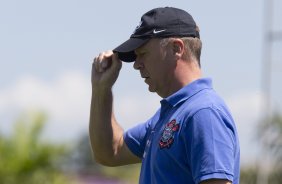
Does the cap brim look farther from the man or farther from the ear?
the ear

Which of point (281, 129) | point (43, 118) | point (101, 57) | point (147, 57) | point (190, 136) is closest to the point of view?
point (190, 136)

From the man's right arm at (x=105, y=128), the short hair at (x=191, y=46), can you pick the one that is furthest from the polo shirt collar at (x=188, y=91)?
the man's right arm at (x=105, y=128)

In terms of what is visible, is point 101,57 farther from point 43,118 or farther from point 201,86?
point 43,118

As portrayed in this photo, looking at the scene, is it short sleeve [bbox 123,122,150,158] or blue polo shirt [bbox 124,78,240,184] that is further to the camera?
short sleeve [bbox 123,122,150,158]

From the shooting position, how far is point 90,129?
6.04 meters

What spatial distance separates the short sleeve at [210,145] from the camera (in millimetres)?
4879

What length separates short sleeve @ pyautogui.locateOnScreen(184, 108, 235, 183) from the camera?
192 inches

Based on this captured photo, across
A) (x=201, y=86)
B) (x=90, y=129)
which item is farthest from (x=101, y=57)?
(x=201, y=86)

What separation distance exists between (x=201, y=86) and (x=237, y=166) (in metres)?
0.42

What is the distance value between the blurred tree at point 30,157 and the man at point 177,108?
Result: 11.5 meters

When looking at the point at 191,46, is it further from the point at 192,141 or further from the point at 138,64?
the point at 192,141

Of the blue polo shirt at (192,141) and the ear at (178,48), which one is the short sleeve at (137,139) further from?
the ear at (178,48)

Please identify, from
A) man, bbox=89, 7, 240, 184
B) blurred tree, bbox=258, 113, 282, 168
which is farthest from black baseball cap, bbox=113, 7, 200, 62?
blurred tree, bbox=258, 113, 282, 168

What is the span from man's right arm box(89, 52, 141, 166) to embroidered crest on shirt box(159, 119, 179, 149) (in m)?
0.84
